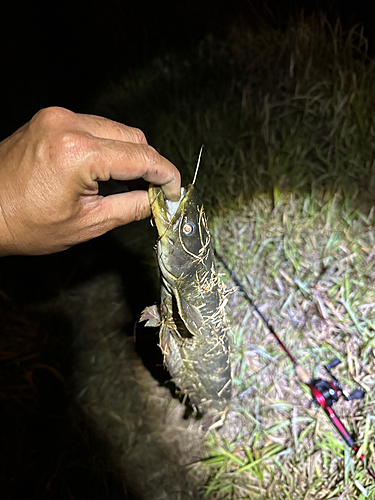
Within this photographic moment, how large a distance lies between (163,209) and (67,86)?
76.5 inches

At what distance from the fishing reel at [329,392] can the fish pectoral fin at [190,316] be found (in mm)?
700

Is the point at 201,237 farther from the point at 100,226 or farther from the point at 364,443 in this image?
the point at 364,443

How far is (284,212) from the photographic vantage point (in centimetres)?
176

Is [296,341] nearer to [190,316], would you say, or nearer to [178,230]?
[190,316]

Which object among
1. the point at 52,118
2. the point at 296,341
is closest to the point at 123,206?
the point at 52,118

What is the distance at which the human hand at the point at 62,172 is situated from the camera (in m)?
0.68

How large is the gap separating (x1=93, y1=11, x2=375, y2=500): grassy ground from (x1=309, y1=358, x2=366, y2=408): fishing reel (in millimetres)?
36

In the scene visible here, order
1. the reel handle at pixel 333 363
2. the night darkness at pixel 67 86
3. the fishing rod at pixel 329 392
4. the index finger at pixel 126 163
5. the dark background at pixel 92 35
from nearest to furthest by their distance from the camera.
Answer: the index finger at pixel 126 163 < the fishing rod at pixel 329 392 < the reel handle at pixel 333 363 < the night darkness at pixel 67 86 < the dark background at pixel 92 35

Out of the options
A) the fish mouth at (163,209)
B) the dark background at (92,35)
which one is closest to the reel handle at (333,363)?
the fish mouth at (163,209)

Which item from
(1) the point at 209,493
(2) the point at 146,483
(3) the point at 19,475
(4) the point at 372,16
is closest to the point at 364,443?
(1) the point at 209,493

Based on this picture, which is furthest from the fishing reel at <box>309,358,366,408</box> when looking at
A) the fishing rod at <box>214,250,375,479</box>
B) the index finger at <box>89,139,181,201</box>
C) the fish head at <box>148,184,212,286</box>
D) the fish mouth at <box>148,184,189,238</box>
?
the index finger at <box>89,139,181,201</box>

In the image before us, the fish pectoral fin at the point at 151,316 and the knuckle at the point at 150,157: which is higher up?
the knuckle at the point at 150,157

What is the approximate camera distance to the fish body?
815 millimetres

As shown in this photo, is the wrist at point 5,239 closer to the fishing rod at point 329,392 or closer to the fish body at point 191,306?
the fish body at point 191,306
